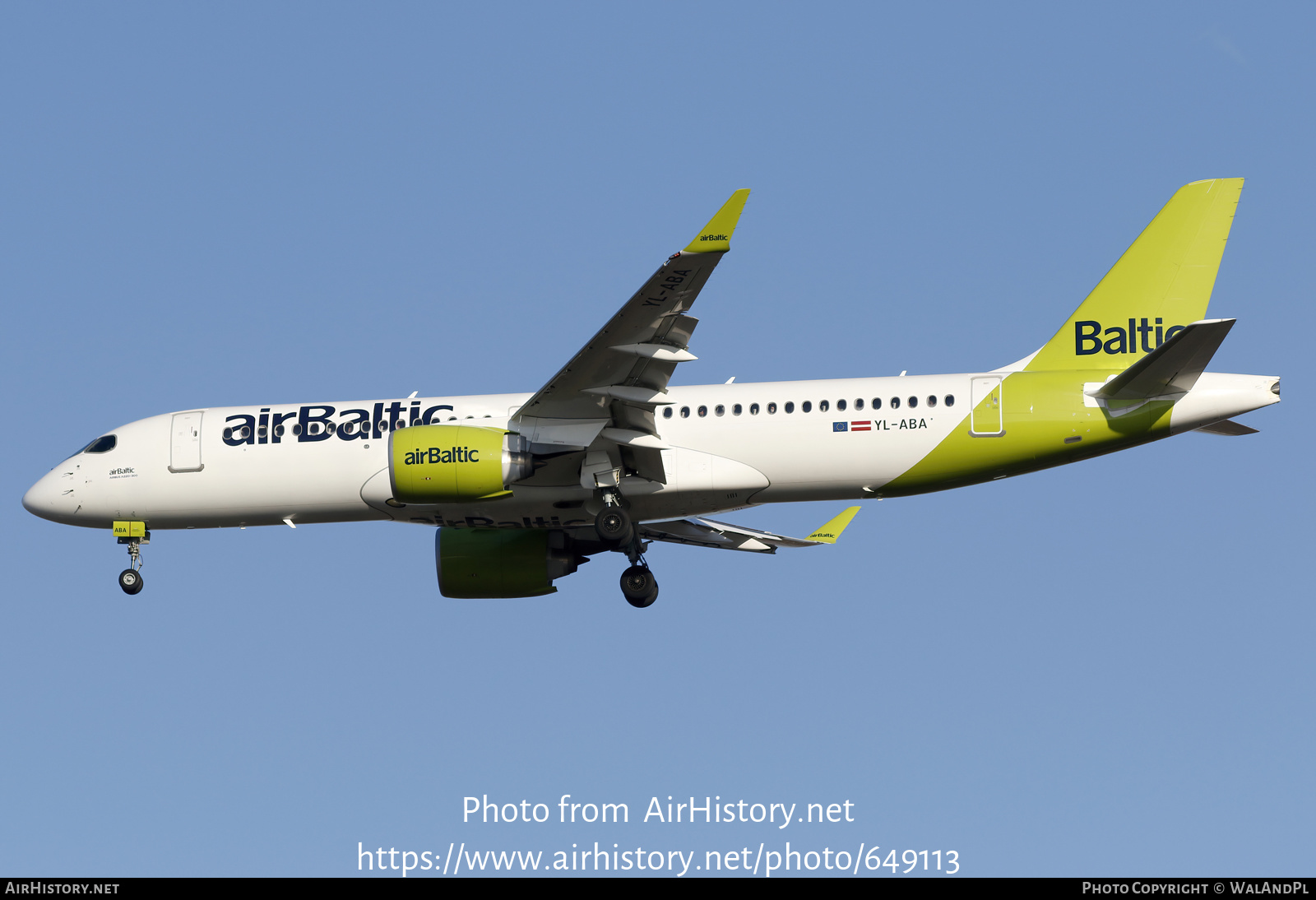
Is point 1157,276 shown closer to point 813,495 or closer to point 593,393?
point 813,495

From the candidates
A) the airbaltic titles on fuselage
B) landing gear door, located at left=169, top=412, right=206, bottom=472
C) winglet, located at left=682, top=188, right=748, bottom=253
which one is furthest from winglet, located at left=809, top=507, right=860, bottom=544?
landing gear door, located at left=169, top=412, right=206, bottom=472

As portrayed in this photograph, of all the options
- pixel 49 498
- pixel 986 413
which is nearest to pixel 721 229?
pixel 986 413

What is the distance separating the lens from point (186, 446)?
29016 mm

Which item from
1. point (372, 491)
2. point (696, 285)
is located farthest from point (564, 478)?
point (696, 285)

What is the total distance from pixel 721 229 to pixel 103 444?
1427cm

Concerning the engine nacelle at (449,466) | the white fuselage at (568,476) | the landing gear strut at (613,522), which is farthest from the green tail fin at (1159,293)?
the engine nacelle at (449,466)

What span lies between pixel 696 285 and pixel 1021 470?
23.8ft

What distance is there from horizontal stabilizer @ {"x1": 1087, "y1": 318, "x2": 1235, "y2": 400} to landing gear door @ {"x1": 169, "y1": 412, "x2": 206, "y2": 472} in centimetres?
1627

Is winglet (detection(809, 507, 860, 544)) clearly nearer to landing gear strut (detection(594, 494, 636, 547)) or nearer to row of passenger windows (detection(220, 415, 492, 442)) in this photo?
landing gear strut (detection(594, 494, 636, 547))

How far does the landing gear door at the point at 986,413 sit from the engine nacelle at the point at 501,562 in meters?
8.51

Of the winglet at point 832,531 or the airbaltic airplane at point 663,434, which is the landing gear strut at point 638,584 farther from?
the winglet at point 832,531

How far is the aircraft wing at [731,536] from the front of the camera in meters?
31.4

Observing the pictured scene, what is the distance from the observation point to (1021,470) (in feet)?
88.0
